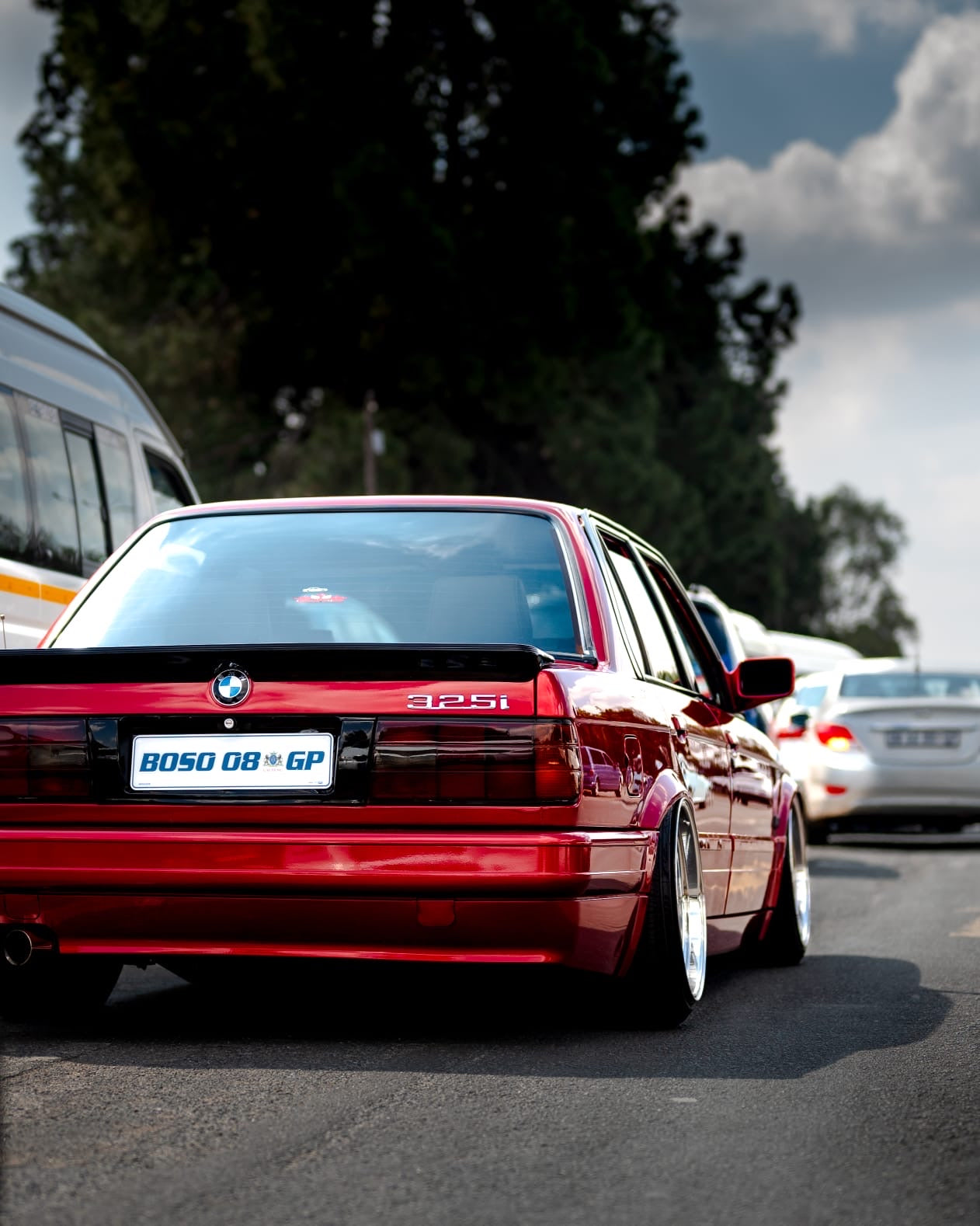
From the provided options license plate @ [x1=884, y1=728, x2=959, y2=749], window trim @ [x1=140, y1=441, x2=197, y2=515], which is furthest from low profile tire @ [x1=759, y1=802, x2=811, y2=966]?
license plate @ [x1=884, y1=728, x2=959, y2=749]

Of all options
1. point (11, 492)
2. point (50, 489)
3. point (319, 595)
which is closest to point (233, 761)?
point (319, 595)

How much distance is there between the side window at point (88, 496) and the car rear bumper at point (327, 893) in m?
6.68

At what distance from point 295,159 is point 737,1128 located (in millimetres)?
30623

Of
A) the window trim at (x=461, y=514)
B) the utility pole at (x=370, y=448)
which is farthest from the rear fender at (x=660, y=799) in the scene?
the utility pole at (x=370, y=448)

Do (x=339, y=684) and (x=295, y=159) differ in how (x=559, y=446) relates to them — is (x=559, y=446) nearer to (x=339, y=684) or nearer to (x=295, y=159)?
(x=295, y=159)

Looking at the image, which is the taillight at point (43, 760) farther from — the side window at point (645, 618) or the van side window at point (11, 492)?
the van side window at point (11, 492)

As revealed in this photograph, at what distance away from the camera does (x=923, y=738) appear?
16.4 metres

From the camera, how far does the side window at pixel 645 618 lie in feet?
21.5

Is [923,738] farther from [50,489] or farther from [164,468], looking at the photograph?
[50,489]

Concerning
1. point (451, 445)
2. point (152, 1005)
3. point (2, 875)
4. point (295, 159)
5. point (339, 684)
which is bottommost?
point (152, 1005)

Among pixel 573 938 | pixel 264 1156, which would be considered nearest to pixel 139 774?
pixel 573 938

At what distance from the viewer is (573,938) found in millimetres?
5379

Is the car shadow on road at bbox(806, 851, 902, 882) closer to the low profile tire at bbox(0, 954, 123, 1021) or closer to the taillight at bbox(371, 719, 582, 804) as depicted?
the low profile tire at bbox(0, 954, 123, 1021)

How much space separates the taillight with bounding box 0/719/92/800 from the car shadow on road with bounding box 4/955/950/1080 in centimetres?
70
